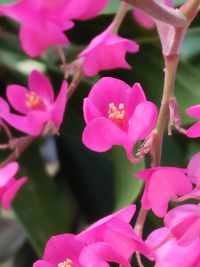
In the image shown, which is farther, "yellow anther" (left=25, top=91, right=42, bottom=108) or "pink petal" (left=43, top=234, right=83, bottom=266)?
"yellow anther" (left=25, top=91, right=42, bottom=108)

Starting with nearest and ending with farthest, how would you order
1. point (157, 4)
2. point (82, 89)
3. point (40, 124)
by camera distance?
point (157, 4)
point (40, 124)
point (82, 89)

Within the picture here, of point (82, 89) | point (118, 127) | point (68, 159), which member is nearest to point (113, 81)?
point (118, 127)

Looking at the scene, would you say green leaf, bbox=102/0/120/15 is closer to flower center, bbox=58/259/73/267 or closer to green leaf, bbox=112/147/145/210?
green leaf, bbox=112/147/145/210

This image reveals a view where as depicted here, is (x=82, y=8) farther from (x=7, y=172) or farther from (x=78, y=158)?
(x=78, y=158)

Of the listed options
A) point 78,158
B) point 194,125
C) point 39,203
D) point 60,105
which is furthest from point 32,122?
point 78,158

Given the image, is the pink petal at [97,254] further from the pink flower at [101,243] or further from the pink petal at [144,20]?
the pink petal at [144,20]

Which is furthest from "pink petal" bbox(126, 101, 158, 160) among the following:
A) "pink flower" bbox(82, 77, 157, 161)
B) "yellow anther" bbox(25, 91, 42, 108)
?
"yellow anther" bbox(25, 91, 42, 108)

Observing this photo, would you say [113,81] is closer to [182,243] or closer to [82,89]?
[182,243]
